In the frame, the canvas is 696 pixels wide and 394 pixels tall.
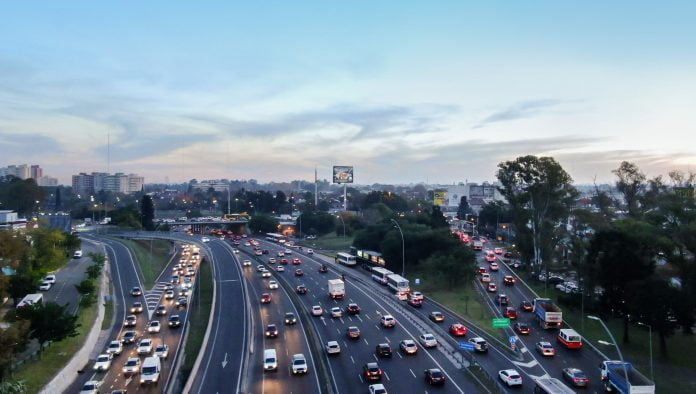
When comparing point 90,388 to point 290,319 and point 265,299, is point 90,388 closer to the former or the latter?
point 290,319

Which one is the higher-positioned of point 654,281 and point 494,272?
point 654,281

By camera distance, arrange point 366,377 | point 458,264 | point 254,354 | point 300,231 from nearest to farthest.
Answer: point 366,377 → point 254,354 → point 458,264 → point 300,231

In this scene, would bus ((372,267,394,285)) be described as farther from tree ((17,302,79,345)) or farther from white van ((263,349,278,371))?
tree ((17,302,79,345))

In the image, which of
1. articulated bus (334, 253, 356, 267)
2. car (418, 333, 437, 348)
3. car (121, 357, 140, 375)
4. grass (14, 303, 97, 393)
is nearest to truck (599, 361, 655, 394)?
car (418, 333, 437, 348)

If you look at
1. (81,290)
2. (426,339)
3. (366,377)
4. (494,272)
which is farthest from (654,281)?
(81,290)

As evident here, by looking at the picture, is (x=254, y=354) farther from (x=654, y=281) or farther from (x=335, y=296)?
(x=654, y=281)

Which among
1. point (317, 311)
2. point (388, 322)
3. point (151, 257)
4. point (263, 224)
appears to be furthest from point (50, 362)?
point (263, 224)
